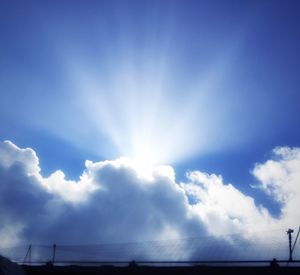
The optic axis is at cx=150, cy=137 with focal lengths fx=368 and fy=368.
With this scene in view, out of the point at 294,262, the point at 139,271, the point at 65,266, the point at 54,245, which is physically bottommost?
the point at 294,262

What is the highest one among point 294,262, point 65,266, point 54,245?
point 54,245

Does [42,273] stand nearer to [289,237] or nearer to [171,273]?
[171,273]

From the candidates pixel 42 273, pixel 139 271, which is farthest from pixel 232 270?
pixel 42 273

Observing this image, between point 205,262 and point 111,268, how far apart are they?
24.2 ft

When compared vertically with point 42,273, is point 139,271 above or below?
below

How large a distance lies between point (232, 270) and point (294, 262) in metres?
3.92

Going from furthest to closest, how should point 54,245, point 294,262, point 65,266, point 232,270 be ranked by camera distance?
point 54,245, point 65,266, point 232,270, point 294,262

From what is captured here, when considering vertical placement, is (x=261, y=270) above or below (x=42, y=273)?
below

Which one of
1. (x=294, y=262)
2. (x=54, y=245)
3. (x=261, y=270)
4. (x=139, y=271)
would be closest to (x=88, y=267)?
(x=139, y=271)

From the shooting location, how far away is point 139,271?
25.4 metres

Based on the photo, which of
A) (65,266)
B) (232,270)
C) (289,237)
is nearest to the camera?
(232,270)

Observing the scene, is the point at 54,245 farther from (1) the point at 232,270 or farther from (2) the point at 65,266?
(1) the point at 232,270

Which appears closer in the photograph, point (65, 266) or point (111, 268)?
point (111, 268)

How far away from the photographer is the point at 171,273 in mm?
24438
